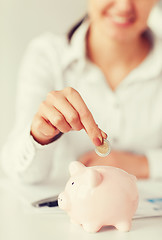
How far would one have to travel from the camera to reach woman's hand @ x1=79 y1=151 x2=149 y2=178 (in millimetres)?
921

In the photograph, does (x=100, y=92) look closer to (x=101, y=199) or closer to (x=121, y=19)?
(x=121, y=19)

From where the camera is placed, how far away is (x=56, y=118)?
0.57 metres

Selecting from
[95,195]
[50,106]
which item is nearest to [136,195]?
[95,195]

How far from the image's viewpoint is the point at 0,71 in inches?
55.9

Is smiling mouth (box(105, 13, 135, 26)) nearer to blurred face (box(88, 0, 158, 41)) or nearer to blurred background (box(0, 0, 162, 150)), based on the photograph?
blurred face (box(88, 0, 158, 41))

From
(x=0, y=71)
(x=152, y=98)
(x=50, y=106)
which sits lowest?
(x=50, y=106)

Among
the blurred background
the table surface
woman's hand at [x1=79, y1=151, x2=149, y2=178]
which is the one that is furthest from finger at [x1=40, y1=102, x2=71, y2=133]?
the blurred background

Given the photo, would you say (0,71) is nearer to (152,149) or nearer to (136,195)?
(152,149)

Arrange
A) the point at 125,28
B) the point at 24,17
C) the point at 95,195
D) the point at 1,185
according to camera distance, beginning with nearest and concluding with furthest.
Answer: the point at 95,195, the point at 1,185, the point at 125,28, the point at 24,17

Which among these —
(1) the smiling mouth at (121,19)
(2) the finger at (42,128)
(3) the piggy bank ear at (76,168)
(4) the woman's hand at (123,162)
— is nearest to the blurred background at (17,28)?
(1) the smiling mouth at (121,19)

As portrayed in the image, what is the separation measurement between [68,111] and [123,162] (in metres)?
0.42

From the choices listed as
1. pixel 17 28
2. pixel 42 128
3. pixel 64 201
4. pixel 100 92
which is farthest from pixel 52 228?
pixel 17 28

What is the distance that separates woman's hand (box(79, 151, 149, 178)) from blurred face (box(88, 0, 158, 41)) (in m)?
0.31

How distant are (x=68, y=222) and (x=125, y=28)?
0.58 metres
